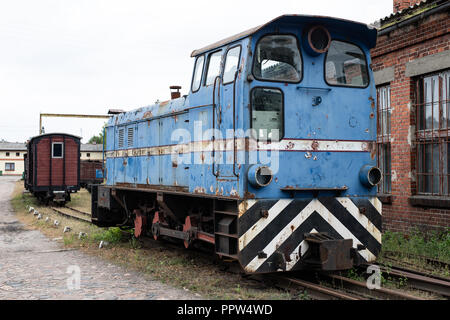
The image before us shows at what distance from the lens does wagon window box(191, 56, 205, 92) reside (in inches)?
281

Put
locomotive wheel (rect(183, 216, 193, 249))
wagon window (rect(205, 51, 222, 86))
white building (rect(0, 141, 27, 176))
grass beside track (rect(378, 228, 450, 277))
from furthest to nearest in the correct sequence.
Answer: white building (rect(0, 141, 27, 176)) → locomotive wheel (rect(183, 216, 193, 249)) → grass beside track (rect(378, 228, 450, 277)) → wagon window (rect(205, 51, 222, 86))

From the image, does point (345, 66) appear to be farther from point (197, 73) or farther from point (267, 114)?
point (197, 73)

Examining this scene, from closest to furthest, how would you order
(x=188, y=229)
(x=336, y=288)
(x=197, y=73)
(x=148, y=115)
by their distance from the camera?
(x=336, y=288) < (x=197, y=73) < (x=188, y=229) < (x=148, y=115)

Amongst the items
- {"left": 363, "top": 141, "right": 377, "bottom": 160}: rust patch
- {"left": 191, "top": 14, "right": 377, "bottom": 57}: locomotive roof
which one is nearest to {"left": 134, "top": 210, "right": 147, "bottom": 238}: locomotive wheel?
{"left": 191, "top": 14, "right": 377, "bottom": 57}: locomotive roof

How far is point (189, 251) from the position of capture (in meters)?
8.58

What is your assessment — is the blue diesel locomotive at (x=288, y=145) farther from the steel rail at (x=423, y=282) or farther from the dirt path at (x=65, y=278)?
the dirt path at (x=65, y=278)

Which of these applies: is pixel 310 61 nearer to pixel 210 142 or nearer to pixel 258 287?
pixel 210 142

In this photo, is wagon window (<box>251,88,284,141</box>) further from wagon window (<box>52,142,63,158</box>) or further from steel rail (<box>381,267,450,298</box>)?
wagon window (<box>52,142,63,158</box>)

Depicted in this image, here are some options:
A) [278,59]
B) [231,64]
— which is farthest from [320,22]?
[231,64]

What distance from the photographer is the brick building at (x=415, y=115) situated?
8.94 metres

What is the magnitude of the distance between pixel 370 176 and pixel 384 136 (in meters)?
4.18

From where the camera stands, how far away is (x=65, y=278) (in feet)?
22.8

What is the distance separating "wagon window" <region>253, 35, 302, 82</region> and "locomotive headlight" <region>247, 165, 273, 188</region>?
1138mm
